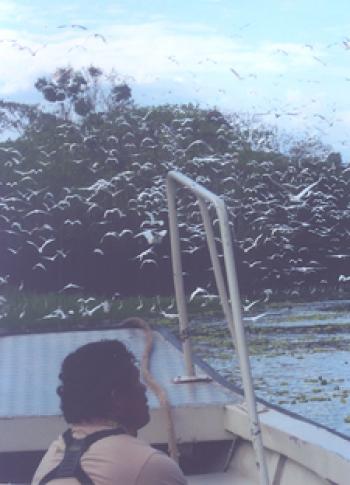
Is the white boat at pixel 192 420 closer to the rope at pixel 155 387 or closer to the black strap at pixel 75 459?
the rope at pixel 155 387

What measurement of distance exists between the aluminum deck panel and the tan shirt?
5.35 feet

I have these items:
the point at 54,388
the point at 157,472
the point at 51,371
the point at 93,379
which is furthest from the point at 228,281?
the point at 51,371

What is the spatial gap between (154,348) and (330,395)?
4357 mm

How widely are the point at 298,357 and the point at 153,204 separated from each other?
12.8m

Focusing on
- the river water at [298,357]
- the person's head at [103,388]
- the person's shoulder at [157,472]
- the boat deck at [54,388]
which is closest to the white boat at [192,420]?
the boat deck at [54,388]

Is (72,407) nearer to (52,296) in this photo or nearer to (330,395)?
(330,395)

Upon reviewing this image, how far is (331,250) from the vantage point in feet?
82.4

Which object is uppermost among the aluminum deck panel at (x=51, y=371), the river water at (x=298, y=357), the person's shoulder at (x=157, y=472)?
the aluminum deck panel at (x=51, y=371)

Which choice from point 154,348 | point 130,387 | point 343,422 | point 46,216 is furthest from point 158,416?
point 46,216

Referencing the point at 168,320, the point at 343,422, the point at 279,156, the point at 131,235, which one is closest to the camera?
the point at 343,422

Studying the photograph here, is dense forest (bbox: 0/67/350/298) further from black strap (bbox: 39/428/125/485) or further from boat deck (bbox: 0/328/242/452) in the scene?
black strap (bbox: 39/428/125/485)

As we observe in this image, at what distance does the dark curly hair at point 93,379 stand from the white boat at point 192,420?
1.66ft

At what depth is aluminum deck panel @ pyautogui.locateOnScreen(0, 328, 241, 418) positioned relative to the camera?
445cm

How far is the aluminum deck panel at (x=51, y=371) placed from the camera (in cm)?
445
